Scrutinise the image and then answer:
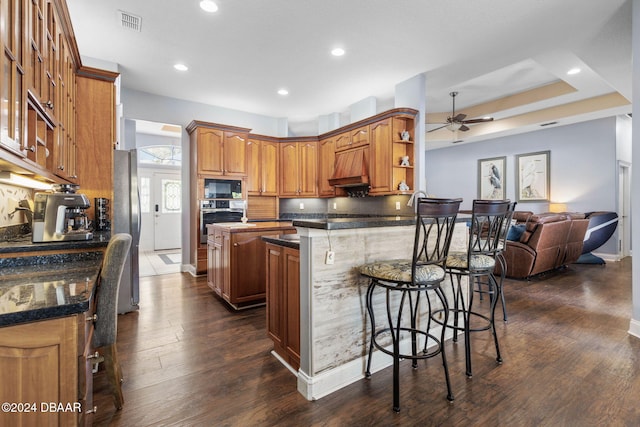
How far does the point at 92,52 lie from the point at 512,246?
635 cm

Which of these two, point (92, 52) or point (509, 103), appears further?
point (509, 103)

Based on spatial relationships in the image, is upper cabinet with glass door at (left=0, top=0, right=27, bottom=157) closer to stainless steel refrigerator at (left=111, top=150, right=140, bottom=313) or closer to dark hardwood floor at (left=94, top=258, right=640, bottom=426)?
dark hardwood floor at (left=94, top=258, right=640, bottom=426)

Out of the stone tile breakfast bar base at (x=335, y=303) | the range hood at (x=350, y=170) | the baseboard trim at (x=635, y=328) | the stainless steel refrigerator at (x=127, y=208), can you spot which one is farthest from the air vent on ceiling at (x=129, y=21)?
the baseboard trim at (x=635, y=328)

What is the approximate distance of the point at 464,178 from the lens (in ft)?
28.0

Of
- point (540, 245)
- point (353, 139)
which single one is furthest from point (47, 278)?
point (540, 245)

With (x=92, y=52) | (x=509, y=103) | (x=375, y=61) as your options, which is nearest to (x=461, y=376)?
(x=375, y=61)

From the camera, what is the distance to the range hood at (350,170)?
488 centimetres

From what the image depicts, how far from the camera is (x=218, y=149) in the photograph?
5012 mm

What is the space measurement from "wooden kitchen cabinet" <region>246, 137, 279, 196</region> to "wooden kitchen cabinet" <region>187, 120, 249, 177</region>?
0.22 metres

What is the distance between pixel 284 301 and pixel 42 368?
1.40 meters

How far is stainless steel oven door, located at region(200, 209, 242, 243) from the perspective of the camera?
4840 millimetres

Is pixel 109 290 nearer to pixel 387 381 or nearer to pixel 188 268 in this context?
pixel 387 381

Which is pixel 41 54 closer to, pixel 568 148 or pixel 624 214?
pixel 568 148

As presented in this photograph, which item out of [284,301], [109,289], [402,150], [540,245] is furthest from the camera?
[402,150]
